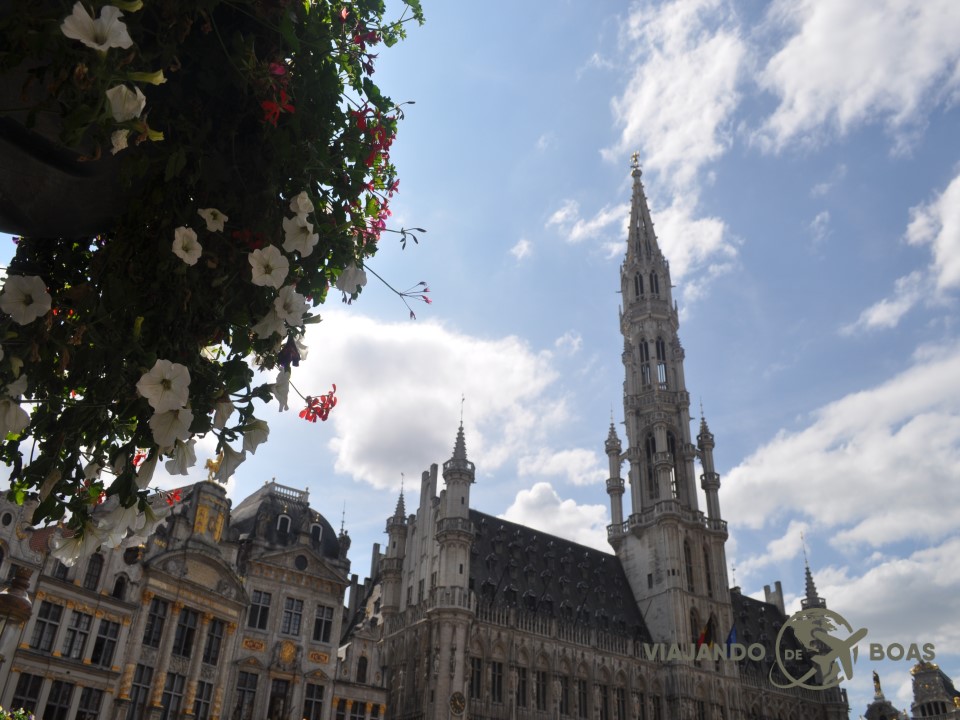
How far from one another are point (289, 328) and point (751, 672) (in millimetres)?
68687

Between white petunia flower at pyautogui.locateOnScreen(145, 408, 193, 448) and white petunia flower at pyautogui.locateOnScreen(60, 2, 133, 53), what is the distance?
Result: 4.55 feet

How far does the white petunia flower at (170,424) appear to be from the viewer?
3.15 m

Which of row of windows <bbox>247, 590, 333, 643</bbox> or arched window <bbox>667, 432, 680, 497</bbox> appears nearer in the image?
row of windows <bbox>247, 590, 333, 643</bbox>

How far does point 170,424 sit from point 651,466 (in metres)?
67.0

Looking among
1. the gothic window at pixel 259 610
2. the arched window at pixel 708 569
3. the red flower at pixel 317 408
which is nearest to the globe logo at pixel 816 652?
the arched window at pixel 708 569

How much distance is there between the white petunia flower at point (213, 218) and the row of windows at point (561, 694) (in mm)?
47438

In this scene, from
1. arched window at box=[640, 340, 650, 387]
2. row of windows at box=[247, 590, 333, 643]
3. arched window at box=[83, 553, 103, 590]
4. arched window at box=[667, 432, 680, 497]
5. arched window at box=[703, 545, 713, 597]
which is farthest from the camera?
arched window at box=[640, 340, 650, 387]

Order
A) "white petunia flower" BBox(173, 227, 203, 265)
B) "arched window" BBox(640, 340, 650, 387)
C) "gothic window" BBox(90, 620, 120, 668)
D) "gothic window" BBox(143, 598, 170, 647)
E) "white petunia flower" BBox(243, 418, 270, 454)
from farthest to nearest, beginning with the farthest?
1. "arched window" BBox(640, 340, 650, 387)
2. "gothic window" BBox(143, 598, 170, 647)
3. "gothic window" BBox(90, 620, 120, 668)
4. "white petunia flower" BBox(243, 418, 270, 454)
5. "white petunia flower" BBox(173, 227, 203, 265)

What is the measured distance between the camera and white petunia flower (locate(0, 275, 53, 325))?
10.1 ft

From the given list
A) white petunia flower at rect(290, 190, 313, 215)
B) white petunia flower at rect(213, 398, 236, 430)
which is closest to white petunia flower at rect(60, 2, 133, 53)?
white petunia flower at rect(290, 190, 313, 215)

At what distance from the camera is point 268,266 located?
3590mm

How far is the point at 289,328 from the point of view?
4.25 m

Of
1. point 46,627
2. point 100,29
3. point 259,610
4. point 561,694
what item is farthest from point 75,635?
point 100,29

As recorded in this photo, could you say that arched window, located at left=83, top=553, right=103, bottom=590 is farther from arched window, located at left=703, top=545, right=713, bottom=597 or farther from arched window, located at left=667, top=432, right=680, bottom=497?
arched window, located at left=703, top=545, right=713, bottom=597
